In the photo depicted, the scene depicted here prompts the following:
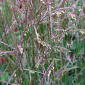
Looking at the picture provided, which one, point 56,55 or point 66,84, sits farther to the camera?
point 66,84

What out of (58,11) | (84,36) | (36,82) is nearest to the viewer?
(58,11)

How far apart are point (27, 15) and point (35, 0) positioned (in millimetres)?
94

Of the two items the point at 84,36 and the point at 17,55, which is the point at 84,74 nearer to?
the point at 84,36

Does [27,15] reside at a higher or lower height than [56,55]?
higher

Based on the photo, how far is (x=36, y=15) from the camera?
0.73 m

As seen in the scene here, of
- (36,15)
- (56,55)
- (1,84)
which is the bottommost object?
(1,84)

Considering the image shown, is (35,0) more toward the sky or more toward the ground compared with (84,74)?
more toward the sky

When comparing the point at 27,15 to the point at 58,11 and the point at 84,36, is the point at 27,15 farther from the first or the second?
the point at 84,36

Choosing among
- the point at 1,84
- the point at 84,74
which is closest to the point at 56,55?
the point at 84,74

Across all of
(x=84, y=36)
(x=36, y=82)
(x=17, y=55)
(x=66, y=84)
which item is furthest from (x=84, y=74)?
(x=17, y=55)

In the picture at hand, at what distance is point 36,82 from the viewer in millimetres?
913

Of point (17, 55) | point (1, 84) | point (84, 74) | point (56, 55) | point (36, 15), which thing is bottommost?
point (1, 84)

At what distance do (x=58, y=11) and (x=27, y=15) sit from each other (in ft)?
0.59

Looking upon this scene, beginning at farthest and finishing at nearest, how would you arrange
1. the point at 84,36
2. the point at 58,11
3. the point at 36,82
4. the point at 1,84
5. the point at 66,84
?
the point at 1,84
the point at 66,84
the point at 84,36
the point at 36,82
the point at 58,11
